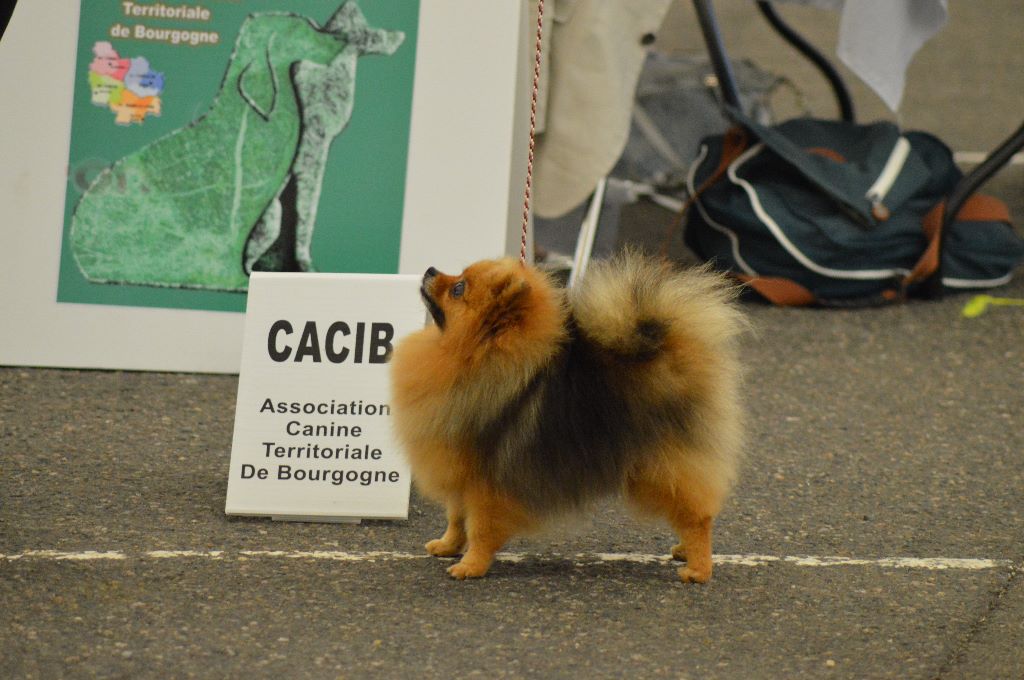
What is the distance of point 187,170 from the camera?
11.8ft

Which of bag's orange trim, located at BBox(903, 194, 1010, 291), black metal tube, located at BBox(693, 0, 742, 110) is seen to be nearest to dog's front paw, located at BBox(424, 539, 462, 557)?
bag's orange trim, located at BBox(903, 194, 1010, 291)

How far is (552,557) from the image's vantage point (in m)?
2.59

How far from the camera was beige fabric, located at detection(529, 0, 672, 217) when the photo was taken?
4.01m

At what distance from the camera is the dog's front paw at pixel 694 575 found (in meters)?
2.44

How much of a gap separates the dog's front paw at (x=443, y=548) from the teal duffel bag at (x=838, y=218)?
2223 mm

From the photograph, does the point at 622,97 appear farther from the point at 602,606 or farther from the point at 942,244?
the point at 602,606

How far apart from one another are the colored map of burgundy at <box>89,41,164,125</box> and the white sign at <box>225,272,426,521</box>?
1101mm

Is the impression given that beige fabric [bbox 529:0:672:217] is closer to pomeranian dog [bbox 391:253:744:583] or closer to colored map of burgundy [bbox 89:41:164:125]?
colored map of burgundy [bbox 89:41:164:125]

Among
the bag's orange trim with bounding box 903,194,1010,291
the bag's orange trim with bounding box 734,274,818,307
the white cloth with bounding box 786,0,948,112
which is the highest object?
the white cloth with bounding box 786,0,948,112

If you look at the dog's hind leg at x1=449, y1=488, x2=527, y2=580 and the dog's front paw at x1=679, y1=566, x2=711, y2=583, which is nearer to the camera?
the dog's hind leg at x1=449, y1=488, x2=527, y2=580

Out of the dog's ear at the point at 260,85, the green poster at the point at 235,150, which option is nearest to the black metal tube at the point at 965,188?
the green poster at the point at 235,150

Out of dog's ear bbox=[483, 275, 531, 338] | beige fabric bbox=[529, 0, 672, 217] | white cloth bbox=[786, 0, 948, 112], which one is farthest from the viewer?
white cloth bbox=[786, 0, 948, 112]

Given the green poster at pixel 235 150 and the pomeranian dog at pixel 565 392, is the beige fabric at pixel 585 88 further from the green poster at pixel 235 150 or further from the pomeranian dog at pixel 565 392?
the pomeranian dog at pixel 565 392

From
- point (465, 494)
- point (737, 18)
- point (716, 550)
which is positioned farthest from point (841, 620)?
point (737, 18)
